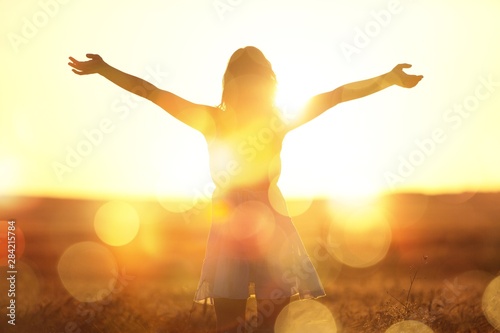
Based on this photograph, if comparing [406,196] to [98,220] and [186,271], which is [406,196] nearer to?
[98,220]

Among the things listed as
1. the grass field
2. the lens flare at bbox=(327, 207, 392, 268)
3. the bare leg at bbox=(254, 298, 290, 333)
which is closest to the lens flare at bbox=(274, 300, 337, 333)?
the grass field

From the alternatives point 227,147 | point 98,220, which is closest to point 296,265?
point 227,147

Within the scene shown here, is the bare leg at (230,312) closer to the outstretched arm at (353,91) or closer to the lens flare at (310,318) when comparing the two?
the outstretched arm at (353,91)

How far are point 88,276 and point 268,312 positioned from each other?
354 inches

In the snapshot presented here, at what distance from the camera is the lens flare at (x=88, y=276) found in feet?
28.7

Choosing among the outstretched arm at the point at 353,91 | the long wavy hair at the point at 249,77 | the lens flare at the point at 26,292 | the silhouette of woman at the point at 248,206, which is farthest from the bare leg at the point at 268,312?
the lens flare at the point at 26,292

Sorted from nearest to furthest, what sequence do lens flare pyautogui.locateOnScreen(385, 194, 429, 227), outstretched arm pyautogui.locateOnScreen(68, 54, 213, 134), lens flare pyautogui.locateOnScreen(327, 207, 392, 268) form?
outstretched arm pyautogui.locateOnScreen(68, 54, 213, 134) → lens flare pyautogui.locateOnScreen(327, 207, 392, 268) → lens flare pyautogui.locateOnScreen(385, 194, 429, 227)

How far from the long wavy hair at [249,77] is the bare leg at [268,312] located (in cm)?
145

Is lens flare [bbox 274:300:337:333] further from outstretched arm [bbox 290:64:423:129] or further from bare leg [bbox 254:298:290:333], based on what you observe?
outstretched arm [bbox 290:64:423:129]

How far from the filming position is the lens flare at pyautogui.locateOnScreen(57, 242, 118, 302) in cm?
874

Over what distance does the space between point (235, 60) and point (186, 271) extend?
51.0 feet

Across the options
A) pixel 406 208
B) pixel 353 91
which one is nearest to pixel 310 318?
pixel 353 91

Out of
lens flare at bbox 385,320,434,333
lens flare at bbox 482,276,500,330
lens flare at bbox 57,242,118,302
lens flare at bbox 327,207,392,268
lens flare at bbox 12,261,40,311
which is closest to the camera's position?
lens flare at bbox 385,320,434,333

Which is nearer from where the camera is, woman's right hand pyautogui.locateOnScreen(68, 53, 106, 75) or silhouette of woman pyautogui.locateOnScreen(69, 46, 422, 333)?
silhouette of woman pyautogui.locateOnScreen(69, 46, 422, 333)
